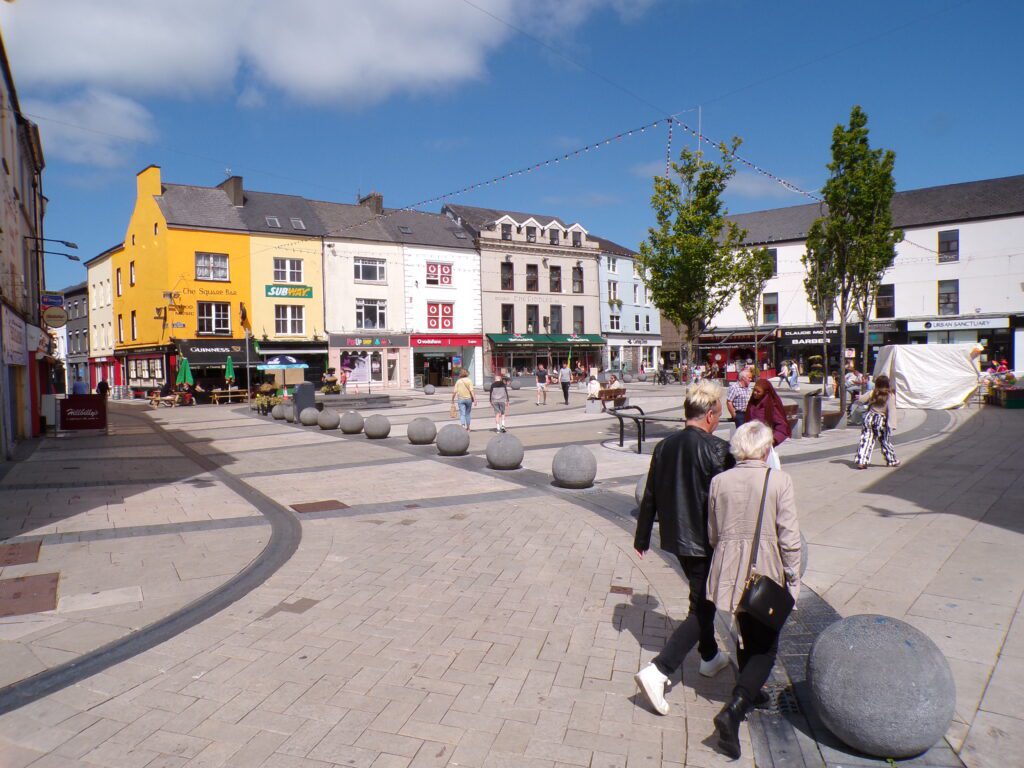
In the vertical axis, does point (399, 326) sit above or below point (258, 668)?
above

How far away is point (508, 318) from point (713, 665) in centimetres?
4288

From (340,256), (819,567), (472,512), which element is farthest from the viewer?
(340,256)

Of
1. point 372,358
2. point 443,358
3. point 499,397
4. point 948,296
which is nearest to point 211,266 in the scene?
point 372,358

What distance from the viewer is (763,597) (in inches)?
126

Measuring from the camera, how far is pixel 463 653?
438cm

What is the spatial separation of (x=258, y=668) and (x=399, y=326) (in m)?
38.2

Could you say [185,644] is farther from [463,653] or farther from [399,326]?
[399,326]

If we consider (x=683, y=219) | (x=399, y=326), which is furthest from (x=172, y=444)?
(x=399, y=326)

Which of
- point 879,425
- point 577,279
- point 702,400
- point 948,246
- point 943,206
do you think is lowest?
point 879,425

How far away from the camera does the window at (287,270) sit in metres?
37.7

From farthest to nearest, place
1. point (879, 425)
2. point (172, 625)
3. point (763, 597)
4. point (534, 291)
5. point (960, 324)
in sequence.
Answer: point (534, 291), point (960, 324), point (879, 425), point (172, 625), point (763, 597)

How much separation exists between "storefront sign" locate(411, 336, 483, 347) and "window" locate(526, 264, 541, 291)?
5.82m

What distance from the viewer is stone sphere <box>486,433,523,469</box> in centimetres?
1112

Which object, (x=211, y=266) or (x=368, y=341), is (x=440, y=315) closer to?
(x=368, y=341)
